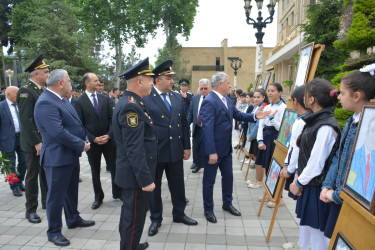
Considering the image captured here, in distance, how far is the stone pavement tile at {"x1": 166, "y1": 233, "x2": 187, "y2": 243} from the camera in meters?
3.56

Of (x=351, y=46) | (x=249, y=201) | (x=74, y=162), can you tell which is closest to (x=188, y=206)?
(x=249, y=201)

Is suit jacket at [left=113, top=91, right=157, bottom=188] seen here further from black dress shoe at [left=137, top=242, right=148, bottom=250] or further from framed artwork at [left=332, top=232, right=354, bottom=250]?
framed artwork at [left=332, top=232, right=354, bottom=250]

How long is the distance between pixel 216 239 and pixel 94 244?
5.26 feet

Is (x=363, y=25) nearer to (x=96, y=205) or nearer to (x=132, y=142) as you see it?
(x=132, y=142)

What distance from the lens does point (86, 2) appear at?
29156 millimetres

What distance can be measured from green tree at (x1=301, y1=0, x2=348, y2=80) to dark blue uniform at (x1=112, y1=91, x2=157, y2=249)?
5875 millimetres

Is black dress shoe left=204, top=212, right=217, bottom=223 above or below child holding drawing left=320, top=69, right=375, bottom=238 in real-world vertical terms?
below

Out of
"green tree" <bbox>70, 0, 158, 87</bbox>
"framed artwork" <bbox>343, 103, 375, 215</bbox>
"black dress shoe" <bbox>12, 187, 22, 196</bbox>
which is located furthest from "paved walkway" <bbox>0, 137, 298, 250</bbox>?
"green tree" <bbox>70, 0, 158, 87</bbox>

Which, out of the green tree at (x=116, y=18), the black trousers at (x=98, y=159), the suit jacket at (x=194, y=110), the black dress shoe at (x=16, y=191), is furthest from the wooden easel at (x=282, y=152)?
the green tree at (x=116, y=18)

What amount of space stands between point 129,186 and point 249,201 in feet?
9.71

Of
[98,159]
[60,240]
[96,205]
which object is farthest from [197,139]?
[60,240]

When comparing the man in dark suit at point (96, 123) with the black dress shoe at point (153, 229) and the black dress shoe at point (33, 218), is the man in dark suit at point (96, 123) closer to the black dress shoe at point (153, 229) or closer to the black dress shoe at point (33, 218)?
the black dress shoe at point (33, 218)

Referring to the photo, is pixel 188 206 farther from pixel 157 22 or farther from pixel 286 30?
pixel 157 22

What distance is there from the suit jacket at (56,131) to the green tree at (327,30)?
629 centimetres
